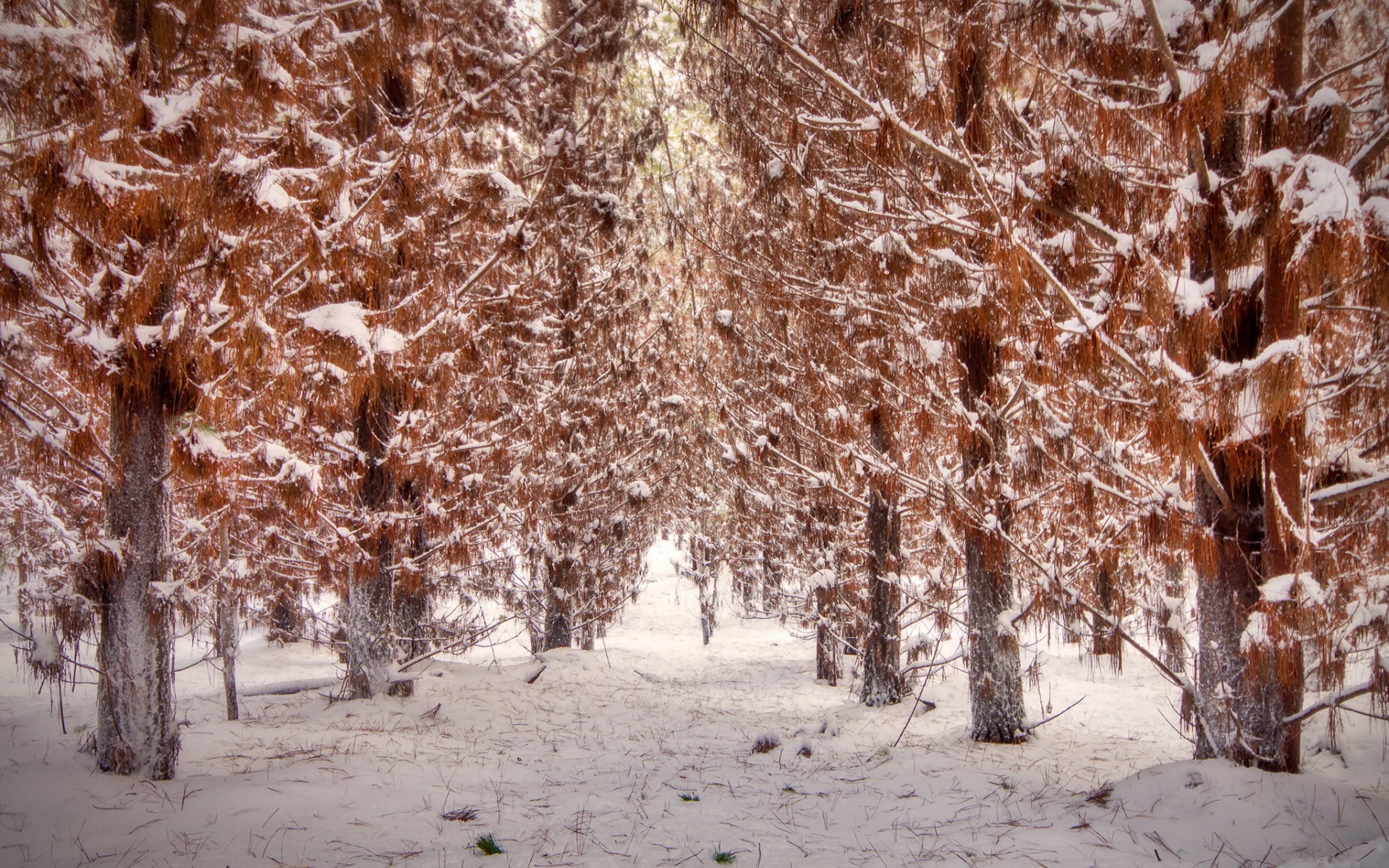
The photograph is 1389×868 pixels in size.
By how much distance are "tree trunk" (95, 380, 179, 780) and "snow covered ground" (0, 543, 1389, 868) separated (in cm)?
23

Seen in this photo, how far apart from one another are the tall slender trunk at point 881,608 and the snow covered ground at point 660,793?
18.3 inches

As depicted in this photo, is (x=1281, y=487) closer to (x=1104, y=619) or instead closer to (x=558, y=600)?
(x=1104, y=619)

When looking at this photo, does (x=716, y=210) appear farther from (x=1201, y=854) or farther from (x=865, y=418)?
(x=1201, y=854)

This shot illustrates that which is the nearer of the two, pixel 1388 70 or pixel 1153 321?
pixel 1388 70

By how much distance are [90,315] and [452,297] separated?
111 inches

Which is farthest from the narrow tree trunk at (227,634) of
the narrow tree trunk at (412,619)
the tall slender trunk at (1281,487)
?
the tall slender trunk at (1281,487)

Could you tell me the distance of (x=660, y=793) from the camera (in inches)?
203

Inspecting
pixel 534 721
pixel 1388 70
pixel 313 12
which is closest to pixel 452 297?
pixel 313 12

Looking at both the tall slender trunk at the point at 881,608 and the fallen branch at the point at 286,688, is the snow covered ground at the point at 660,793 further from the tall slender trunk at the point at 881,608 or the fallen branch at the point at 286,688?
the fallen branch at the point at 286,688

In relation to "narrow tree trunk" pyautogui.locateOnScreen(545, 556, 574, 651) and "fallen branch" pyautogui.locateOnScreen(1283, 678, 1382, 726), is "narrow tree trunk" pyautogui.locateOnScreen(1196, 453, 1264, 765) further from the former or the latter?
"narrow tree trunk" pyautogui.locateOnScreen(545, 556, 574, 651)

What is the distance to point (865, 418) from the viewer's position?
7.37m

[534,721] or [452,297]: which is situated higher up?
[452,297]

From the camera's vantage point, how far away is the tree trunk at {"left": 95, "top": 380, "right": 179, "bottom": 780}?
175 inches

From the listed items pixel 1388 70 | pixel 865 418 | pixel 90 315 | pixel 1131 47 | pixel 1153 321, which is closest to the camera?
pixel 1388 70
